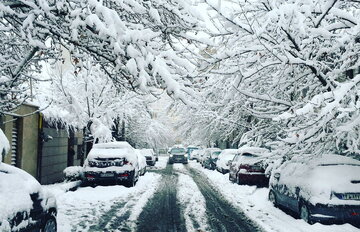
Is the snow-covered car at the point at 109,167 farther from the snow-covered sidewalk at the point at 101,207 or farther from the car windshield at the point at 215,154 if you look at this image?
the car windshield at the point at 215,154

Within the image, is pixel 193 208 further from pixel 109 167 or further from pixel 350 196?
pixel 109 167

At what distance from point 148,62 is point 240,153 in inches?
485

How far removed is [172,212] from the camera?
Answer: 9.61m

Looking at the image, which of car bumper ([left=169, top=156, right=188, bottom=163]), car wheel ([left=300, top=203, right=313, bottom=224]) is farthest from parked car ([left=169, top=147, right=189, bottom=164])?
car wheel ([left=300, top=203, right=313, bottom=224])

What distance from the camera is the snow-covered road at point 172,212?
773 cm

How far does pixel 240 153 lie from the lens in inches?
650

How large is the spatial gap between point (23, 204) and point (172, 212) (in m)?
5.32

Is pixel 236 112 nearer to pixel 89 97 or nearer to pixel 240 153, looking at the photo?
pixel 240 153

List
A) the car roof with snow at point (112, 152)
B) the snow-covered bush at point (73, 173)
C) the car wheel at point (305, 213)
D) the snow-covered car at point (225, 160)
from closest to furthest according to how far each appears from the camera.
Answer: the car wheel at point (305, 213)
the car roof with snow at point (112, 152)
the snow-covered bush at point (73, 173)
the snow-covered car at point (225, 160)

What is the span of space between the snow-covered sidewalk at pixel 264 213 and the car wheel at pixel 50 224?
171 inches

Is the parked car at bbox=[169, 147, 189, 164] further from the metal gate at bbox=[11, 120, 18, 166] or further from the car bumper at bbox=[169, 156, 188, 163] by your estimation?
the metal gate at bbox=[11, 120, 18, 166]

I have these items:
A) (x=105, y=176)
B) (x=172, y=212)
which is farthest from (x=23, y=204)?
(x=105, y=176)

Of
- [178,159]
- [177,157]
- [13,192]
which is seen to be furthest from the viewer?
[178,159]

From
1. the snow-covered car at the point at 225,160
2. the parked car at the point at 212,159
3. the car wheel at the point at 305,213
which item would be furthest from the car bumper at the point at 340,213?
the parked car at the point at 212,159
